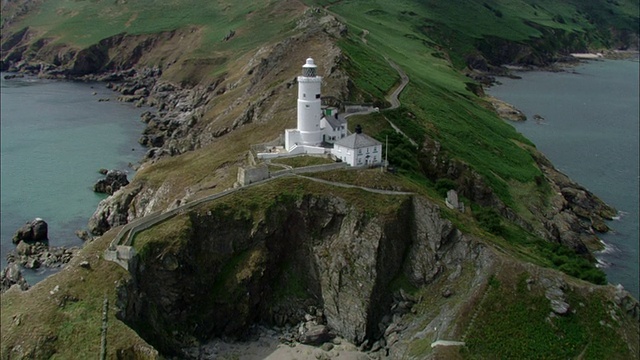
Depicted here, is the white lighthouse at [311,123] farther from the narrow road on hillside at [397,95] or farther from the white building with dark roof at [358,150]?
the narrow road on hillside at [397,95]

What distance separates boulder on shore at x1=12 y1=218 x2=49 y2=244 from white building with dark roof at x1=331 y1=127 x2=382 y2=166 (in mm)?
40810

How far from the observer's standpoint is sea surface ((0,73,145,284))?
91875mm

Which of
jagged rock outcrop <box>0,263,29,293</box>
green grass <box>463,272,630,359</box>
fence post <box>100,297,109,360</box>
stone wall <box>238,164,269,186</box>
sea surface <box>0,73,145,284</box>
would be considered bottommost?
sea surface <box>0,73,145,284</box>

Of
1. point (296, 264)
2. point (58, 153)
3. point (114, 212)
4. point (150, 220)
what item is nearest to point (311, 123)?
point (296, 264)

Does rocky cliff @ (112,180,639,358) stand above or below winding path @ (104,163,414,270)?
below

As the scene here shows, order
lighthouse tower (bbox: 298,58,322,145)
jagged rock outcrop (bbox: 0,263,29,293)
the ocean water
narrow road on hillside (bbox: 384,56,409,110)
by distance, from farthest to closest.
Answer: narrow road on hillside (bbox: 384,56,409,110) < the ocean water < lighthouse tower (bbox: 298,58,322,145) < jagged rock outcrop (bbox: 0,263,29,293)

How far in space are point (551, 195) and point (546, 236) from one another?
18.2 metres

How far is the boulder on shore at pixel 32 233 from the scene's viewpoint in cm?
8262

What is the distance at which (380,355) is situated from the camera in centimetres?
5912

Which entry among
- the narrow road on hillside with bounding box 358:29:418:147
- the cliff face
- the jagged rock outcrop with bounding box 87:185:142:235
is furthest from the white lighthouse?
the jagged rock outcrop with bounding box 87:185:142:235

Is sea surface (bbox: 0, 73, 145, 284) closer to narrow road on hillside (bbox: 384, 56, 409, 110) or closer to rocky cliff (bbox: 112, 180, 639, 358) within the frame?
rocky cliff (bbox: 112, 180, 639, 358)

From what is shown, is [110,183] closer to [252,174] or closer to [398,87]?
[252,174]

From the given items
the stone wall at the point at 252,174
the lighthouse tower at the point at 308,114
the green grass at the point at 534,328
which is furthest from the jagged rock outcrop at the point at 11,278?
the green grass at the point at 534,328

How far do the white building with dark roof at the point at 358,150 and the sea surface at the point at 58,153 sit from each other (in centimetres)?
3712
